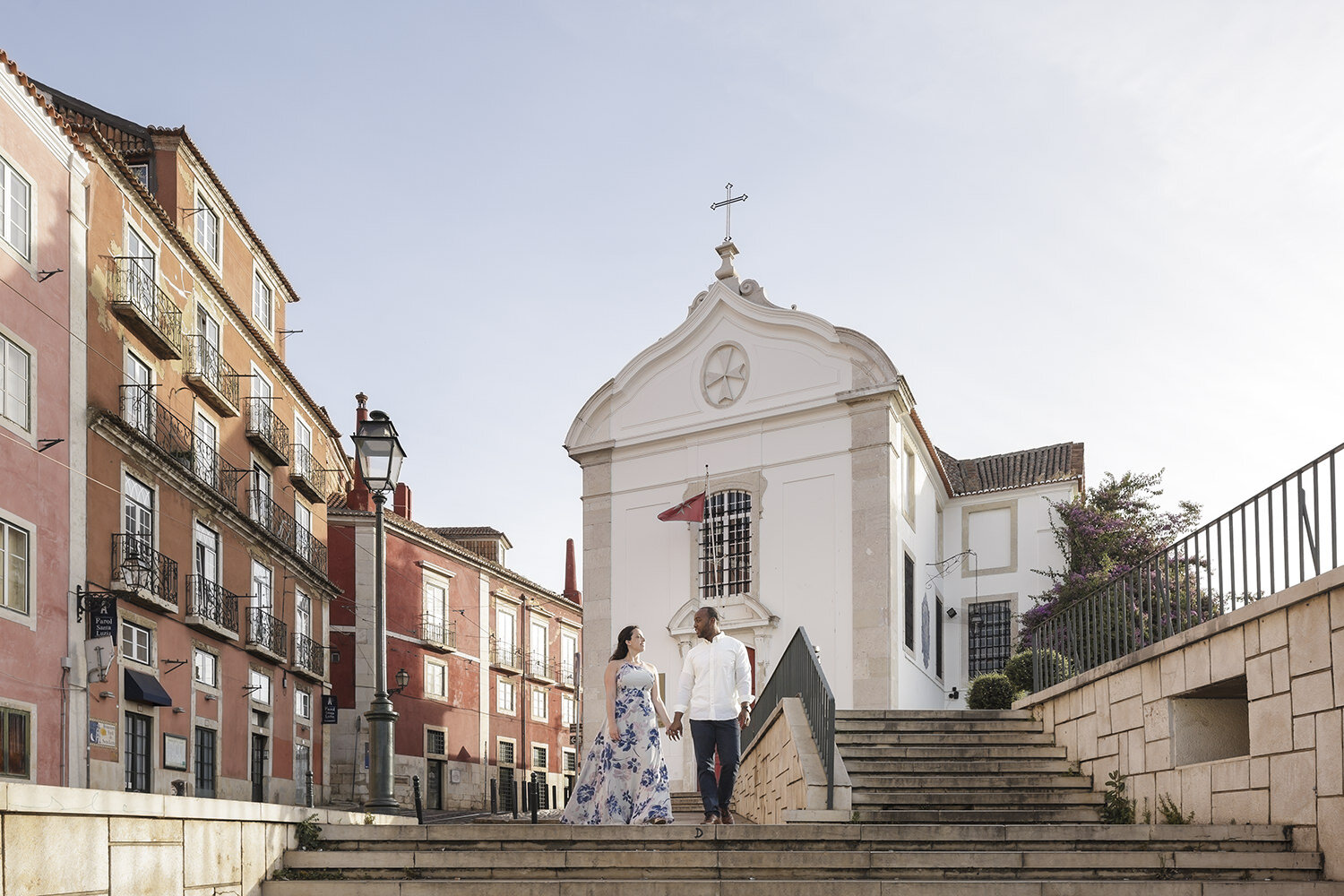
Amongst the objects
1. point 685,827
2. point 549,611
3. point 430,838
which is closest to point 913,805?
point 685,827

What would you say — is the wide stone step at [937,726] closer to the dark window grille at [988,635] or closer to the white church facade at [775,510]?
the white church facade at [775,510]

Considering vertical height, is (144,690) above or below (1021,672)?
below

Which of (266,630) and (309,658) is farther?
(309,658)

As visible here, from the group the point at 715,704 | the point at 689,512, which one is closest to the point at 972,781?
the point at 715,704

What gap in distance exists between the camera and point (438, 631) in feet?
135

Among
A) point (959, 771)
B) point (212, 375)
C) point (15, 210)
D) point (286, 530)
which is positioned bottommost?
point (959, 771)

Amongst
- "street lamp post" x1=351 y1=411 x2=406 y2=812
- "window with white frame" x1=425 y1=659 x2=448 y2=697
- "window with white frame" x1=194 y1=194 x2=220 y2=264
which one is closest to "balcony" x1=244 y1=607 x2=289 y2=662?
"window with white frame" x1=194 y1=194 x2=220 y2=264

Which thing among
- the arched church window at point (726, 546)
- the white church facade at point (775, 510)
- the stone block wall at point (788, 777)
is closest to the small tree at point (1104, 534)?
the white church facade at point (775, 510)

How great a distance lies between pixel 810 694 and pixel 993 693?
31.6ft

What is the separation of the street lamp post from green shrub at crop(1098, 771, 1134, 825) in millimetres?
6075

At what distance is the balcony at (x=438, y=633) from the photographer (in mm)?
40094

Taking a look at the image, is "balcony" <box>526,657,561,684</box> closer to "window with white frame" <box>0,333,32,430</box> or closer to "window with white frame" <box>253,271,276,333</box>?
"window with white frame" <box>253,271,276,333</box>

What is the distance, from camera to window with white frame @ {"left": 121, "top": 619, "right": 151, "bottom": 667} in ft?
70.2

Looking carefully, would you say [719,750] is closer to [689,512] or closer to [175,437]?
[175,437]
